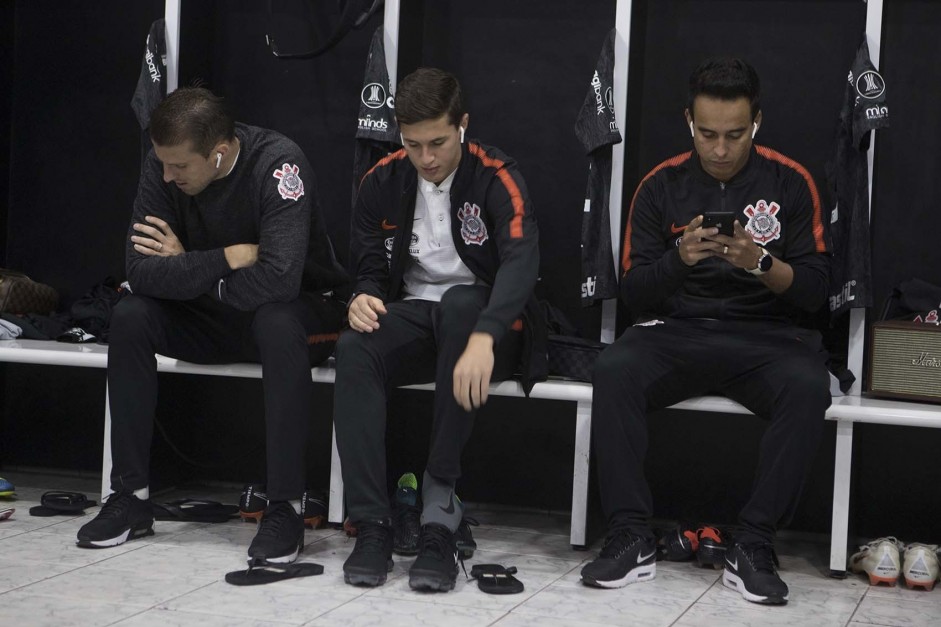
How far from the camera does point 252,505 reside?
9.95 ft

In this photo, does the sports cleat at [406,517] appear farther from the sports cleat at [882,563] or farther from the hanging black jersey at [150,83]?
the hanging black jersey at [150,83]

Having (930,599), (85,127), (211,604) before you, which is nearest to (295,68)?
(85,127)

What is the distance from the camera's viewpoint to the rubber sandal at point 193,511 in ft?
9.76

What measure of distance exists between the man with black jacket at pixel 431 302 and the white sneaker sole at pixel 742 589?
24.0 inches

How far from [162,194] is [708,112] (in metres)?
1.38

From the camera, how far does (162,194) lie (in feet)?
9.44

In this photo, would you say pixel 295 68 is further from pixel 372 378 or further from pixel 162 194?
pixel 372 378

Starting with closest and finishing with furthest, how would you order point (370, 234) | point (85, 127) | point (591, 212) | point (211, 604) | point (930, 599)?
1. point (211, 604)
2. point (930, 599)
3. point (370, 234)
4. point (591, 212)
5. point (85, 127)

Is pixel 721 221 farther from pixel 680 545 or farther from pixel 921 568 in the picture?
pixel 921 568

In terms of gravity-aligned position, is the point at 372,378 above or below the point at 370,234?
below

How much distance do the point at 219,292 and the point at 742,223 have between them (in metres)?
1.30

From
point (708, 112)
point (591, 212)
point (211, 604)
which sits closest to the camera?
point (211, 604)

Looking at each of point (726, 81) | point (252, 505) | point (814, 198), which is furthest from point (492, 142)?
point (252, 505)

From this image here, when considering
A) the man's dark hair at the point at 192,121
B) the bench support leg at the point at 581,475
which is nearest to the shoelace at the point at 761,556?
the bench support leg at the point at 581,475
